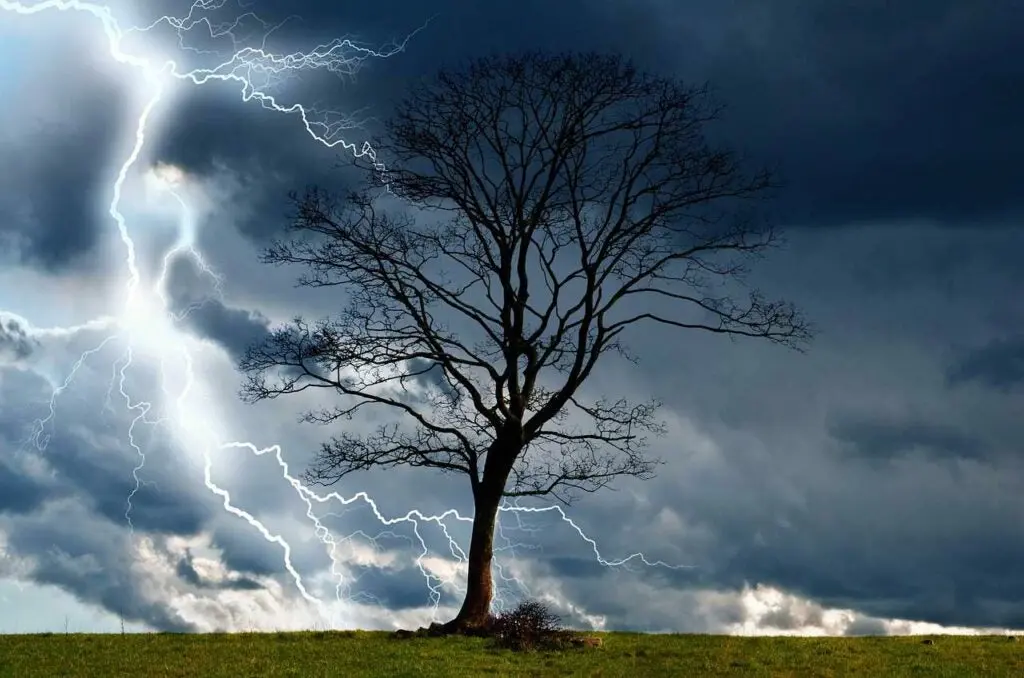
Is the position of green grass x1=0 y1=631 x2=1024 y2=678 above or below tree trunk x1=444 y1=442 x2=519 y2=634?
below

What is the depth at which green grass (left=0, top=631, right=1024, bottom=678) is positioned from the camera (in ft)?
62.0

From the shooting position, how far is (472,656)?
20.0 meters

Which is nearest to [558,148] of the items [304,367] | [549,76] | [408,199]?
[549,76]

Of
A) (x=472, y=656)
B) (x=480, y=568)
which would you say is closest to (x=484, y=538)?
(x=480, y=568)

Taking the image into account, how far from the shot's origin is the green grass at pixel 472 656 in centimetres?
1889

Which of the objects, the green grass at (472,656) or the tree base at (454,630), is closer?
the green grass at (472,656)

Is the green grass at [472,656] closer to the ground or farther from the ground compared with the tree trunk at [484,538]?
closer to the ground

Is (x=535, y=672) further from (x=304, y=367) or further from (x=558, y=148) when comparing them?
(x=558, y=148)

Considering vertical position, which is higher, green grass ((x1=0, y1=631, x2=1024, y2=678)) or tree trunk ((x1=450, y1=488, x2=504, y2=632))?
tree trunk ((x1=450, y1=488, x2=504, y2=632))

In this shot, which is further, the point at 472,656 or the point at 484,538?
the point at 484,538

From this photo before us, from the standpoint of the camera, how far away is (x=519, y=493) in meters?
24.5

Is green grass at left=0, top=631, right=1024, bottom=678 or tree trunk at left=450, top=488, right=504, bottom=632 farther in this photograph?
tree trunk at left=450, top=488, right=504, bottom=632

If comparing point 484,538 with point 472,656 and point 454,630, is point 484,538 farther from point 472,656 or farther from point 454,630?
point 472,656

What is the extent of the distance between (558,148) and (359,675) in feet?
40.5
